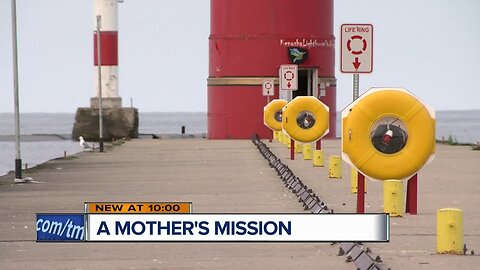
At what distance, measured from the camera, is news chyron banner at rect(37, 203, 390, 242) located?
44.0 feet

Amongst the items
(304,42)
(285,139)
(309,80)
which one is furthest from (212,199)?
(309,80)

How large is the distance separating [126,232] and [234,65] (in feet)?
140

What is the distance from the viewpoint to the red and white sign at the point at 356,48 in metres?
20.2

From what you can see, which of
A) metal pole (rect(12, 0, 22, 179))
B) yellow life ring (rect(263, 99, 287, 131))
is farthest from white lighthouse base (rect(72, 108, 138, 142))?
metal pole (rect(12, 0, 22, 179))

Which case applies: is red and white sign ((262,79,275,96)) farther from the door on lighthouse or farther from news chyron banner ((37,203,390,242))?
news chyron banner ((37,203,390,242))

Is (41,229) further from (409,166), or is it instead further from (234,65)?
(234,65)

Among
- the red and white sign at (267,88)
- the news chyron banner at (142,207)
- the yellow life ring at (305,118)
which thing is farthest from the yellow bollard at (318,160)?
the red and white sign at (267,88)

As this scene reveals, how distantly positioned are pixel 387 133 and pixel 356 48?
2467mm

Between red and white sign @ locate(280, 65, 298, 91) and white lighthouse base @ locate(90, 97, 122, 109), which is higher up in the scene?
red and white sign @ locate(280, 65, 298, 91)

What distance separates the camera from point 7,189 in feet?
88.4

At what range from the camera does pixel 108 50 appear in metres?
64.4

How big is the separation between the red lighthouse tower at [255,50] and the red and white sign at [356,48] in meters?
35.2

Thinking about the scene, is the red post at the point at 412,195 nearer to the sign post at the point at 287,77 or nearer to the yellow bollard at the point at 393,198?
the yellow bollard at the point at 393,198

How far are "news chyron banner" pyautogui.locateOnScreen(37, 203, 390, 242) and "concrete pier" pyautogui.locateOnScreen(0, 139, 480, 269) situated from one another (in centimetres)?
93
